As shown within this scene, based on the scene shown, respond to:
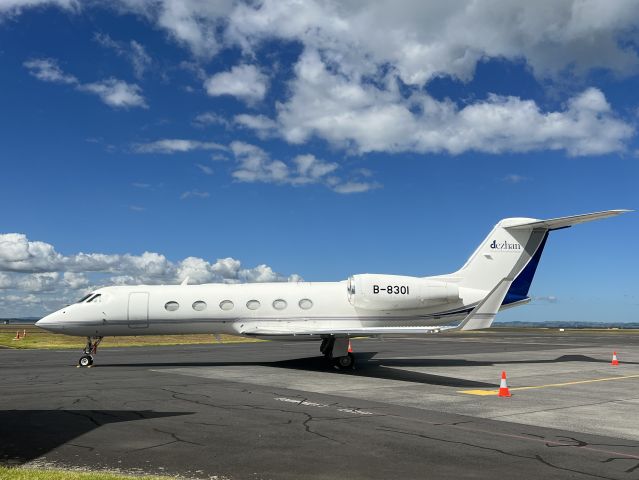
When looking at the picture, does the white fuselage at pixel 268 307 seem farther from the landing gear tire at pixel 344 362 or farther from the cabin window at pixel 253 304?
the landing gear tire at pixel 344 362

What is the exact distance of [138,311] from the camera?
67.3ft

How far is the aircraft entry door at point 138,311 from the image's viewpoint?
2052 centimetres

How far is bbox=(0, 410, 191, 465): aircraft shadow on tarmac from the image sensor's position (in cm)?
776

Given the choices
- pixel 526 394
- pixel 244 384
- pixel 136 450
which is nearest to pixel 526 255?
pixel 526 394

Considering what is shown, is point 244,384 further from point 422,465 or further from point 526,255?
point 526,255

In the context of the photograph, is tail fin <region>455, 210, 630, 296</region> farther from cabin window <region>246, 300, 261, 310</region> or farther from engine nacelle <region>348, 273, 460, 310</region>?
cabin window <region>246, 300, 261, 310</region>

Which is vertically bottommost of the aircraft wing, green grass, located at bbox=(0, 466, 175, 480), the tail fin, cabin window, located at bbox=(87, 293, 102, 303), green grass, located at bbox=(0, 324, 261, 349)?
green grass, located at bbox=(0, 324, 261, 349)

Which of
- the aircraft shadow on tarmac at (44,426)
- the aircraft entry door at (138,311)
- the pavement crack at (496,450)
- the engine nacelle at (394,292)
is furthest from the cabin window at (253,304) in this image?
the pavement crack at (496,450)

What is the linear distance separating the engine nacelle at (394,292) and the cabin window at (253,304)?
3503 mm

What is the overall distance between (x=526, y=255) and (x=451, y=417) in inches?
536

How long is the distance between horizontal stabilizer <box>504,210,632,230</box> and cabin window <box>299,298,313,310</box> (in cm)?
875

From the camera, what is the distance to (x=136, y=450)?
7828mm

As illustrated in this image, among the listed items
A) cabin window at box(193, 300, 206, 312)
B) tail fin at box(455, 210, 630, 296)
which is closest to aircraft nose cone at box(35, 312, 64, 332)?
cabin window at box(193, 300, 206, 312)

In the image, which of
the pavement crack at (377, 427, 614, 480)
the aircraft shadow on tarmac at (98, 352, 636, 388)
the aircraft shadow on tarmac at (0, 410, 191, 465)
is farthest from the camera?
the aircraft shadow on tarmac at (98, 352, 636, 388)
